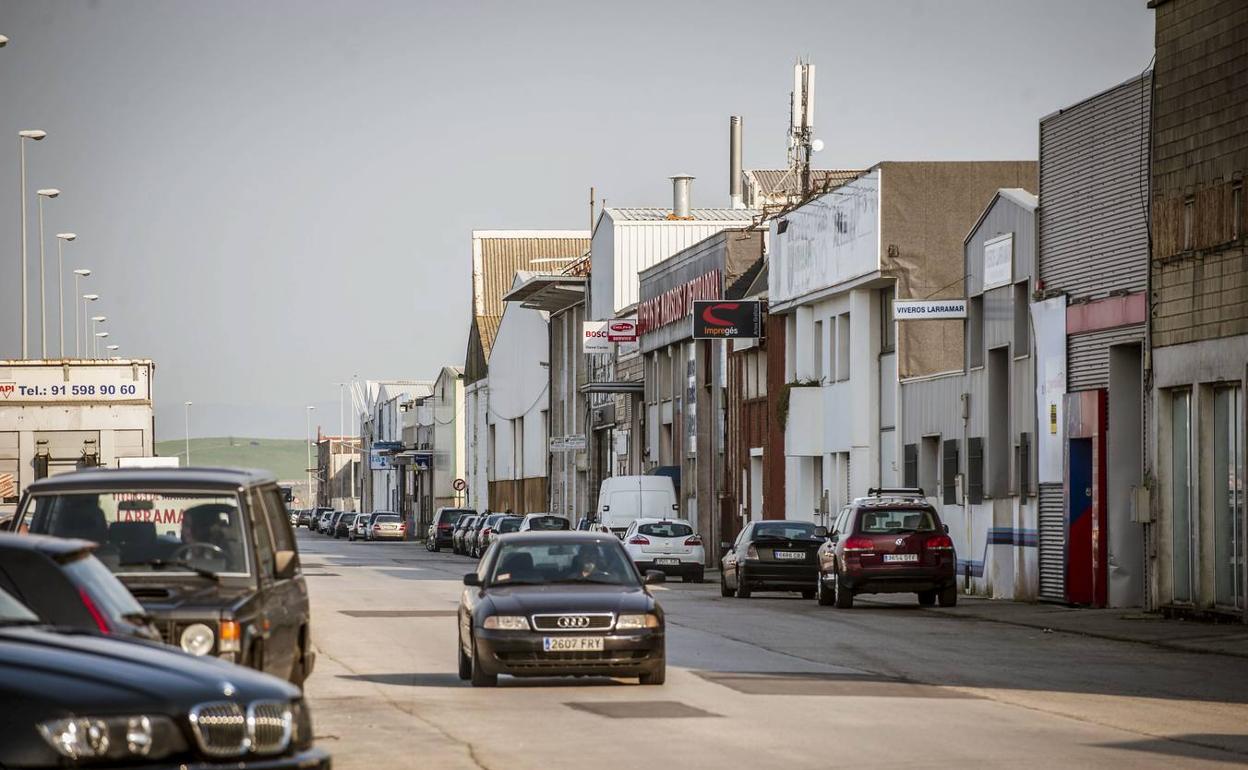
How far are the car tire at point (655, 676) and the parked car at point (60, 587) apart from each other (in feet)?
31.4

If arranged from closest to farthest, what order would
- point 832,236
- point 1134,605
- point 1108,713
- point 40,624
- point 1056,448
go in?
1. point 40,624
2. point 1108,713
3. point 1134,605
4. point 1056,448
5. point 832,236

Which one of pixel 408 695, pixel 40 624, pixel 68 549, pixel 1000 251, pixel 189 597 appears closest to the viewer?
pixel 40 624

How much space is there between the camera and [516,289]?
3455 inches

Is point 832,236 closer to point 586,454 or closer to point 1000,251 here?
point 1000,251

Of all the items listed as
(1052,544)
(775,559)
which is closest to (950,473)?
(775,559)

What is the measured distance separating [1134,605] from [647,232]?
47.0 m

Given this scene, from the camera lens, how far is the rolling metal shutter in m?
34.8

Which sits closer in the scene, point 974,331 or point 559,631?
point 559,631

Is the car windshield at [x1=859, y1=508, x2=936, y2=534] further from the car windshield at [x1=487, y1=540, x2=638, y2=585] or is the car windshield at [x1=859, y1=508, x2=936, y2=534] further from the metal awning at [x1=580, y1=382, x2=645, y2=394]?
the metal awning at [x1=580, y1=382, x2=645, y2=394]

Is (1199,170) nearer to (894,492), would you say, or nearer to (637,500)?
(894,492)

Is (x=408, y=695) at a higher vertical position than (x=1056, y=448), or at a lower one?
lower

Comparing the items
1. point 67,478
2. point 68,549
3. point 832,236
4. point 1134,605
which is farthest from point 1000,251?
point 68,549

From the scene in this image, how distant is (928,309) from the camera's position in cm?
4041

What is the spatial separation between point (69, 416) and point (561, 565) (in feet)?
71.1
